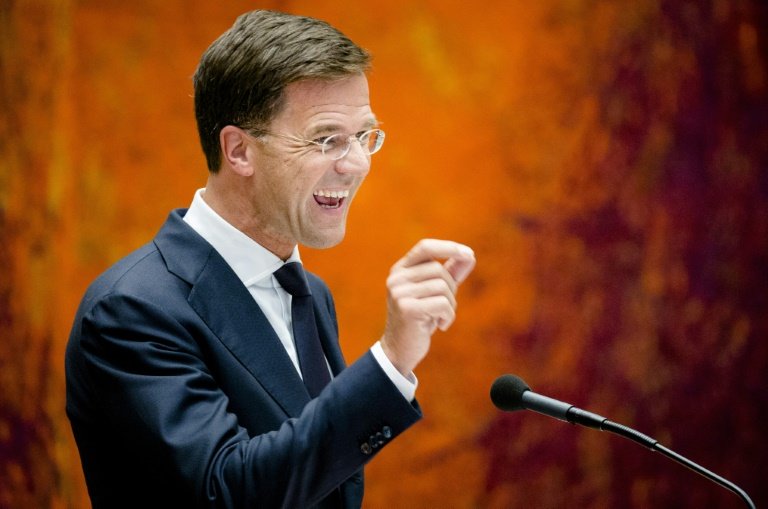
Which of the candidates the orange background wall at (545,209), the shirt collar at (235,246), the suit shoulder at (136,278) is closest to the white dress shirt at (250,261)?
the shirt collar at (235,246)

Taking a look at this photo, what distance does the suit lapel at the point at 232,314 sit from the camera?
150cm

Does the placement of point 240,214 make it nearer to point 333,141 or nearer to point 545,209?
point 333,141

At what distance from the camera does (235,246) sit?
5.34 feet

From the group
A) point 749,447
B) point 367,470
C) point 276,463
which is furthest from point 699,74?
point 276,463

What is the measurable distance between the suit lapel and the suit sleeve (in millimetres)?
103

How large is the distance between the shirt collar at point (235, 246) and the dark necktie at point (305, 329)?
4 cm

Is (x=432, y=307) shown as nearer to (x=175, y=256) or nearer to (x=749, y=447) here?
(x=175, y=256)

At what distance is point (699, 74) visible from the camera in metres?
2.77

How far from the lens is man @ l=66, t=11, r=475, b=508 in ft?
4.28

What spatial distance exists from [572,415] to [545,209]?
4.61 feet

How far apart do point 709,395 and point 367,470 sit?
3.56 ft

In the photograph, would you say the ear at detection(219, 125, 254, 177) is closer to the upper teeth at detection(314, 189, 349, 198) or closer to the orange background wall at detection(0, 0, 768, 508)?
the upper teeth at detection(314, 189, 349, 198)

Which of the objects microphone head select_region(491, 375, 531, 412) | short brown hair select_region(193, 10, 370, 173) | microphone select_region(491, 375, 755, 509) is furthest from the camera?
short brown hair select_region(193, 10, 370, 173)

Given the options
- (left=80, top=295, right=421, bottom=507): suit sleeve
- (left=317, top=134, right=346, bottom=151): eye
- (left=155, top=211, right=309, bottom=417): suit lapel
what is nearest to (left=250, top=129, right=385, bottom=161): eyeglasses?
(left=317, top=134, right=346, bottom=151): eye
